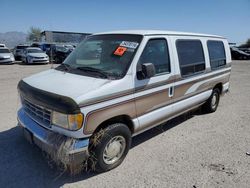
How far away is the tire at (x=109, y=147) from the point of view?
314cm

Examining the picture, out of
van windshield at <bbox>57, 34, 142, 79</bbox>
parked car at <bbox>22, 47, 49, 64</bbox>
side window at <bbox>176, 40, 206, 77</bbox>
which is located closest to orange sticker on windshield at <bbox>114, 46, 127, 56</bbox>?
van windshield at <bbox>57, 34, 142, 79</bbox>

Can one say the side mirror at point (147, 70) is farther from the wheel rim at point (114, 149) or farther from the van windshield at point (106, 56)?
the wheel rim at point (114, 149)

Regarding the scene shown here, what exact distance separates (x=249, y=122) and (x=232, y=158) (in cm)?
222

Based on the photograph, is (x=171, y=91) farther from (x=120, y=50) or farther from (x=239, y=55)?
(x=239, y=55)

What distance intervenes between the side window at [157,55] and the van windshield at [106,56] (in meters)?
0.19

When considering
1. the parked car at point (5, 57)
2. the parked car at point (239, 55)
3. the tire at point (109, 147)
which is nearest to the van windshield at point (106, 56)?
the tire at point (109, 147)

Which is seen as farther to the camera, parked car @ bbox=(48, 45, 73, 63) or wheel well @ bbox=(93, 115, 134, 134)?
parked car @ bbox=(48, 45, 73, 63)

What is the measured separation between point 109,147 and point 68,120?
90 cm

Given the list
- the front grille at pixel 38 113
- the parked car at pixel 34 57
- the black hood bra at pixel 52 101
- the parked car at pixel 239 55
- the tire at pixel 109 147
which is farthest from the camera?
the parked car at pixel 239 55

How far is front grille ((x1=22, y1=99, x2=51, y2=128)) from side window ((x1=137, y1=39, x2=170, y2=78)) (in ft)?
4.93

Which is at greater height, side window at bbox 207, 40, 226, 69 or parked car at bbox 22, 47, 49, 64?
side window at bbox 207, 40, 226, 69

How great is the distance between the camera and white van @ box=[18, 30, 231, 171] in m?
2.87

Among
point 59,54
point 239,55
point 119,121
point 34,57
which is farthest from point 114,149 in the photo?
point 239,55

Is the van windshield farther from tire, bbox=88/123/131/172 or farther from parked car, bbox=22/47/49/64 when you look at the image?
parked car, bbox=22/47/49/64
